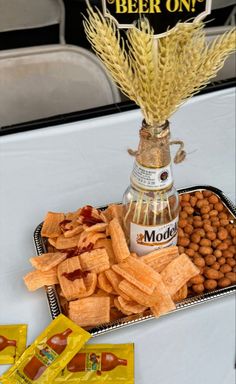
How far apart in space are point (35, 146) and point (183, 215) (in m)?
0.37

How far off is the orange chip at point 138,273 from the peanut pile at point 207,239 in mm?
75

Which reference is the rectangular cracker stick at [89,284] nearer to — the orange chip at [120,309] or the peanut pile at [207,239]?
the orange chip at [120,309]

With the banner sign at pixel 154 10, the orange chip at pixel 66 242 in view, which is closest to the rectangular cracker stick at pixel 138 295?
the orange chip at pixel 66 242

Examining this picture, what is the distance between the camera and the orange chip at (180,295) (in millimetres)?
722

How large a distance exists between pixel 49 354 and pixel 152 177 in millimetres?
269

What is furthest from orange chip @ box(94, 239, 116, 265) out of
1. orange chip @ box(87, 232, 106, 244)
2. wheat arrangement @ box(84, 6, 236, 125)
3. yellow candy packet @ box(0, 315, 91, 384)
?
wheat arrangement @ box(84, 6, 236, 125)

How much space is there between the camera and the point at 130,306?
27.5 inches

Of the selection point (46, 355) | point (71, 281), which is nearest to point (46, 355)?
point (46, 355)

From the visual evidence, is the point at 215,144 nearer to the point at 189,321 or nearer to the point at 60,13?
the point at 189,321

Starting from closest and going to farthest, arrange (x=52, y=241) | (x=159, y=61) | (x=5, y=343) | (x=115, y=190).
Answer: (x=159, y=61) < (x=5, y=343) < (x=52, y=241) < (x=115, y=190)

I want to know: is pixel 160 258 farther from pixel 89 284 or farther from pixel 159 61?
pixel 159 61

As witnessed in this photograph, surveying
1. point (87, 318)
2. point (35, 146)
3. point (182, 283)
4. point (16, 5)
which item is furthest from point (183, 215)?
point (16, 5)

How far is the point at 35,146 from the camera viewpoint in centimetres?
104

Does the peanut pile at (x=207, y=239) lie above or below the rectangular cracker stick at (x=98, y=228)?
below
